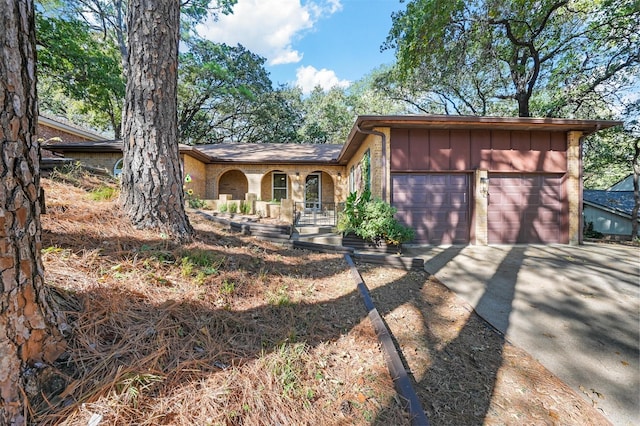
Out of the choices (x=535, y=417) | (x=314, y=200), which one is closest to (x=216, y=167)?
(x=314, y=200)

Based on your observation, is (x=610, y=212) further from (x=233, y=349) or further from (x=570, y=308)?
(x=233, y=349)

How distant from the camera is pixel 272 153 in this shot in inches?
539

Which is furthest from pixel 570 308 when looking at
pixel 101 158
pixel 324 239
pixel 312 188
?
pixel 101 158

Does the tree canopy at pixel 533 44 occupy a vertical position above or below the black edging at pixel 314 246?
above

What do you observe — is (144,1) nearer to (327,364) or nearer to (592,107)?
(327,364)

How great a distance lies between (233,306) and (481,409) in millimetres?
2082

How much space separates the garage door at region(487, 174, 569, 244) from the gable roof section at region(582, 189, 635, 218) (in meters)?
8.37

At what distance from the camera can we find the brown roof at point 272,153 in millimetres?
12773

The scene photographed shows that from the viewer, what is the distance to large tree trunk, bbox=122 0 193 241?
326cm

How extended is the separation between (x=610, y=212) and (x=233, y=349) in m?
18.5

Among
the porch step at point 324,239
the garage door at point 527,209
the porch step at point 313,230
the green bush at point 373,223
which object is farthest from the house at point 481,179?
the porch step at point 324,239

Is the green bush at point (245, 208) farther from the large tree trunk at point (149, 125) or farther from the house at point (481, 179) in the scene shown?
the large tree trunk at point (149, 125)

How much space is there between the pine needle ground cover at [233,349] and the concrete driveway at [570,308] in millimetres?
301

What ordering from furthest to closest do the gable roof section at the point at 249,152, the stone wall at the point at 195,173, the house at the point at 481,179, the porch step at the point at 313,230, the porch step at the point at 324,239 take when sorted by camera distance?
the stone wall at the point at 195,173, the gable roof section at the point at 249,152, the porch step at the point at 313,230, the house at the point at 481,179, the porch step at the point at 324,239
